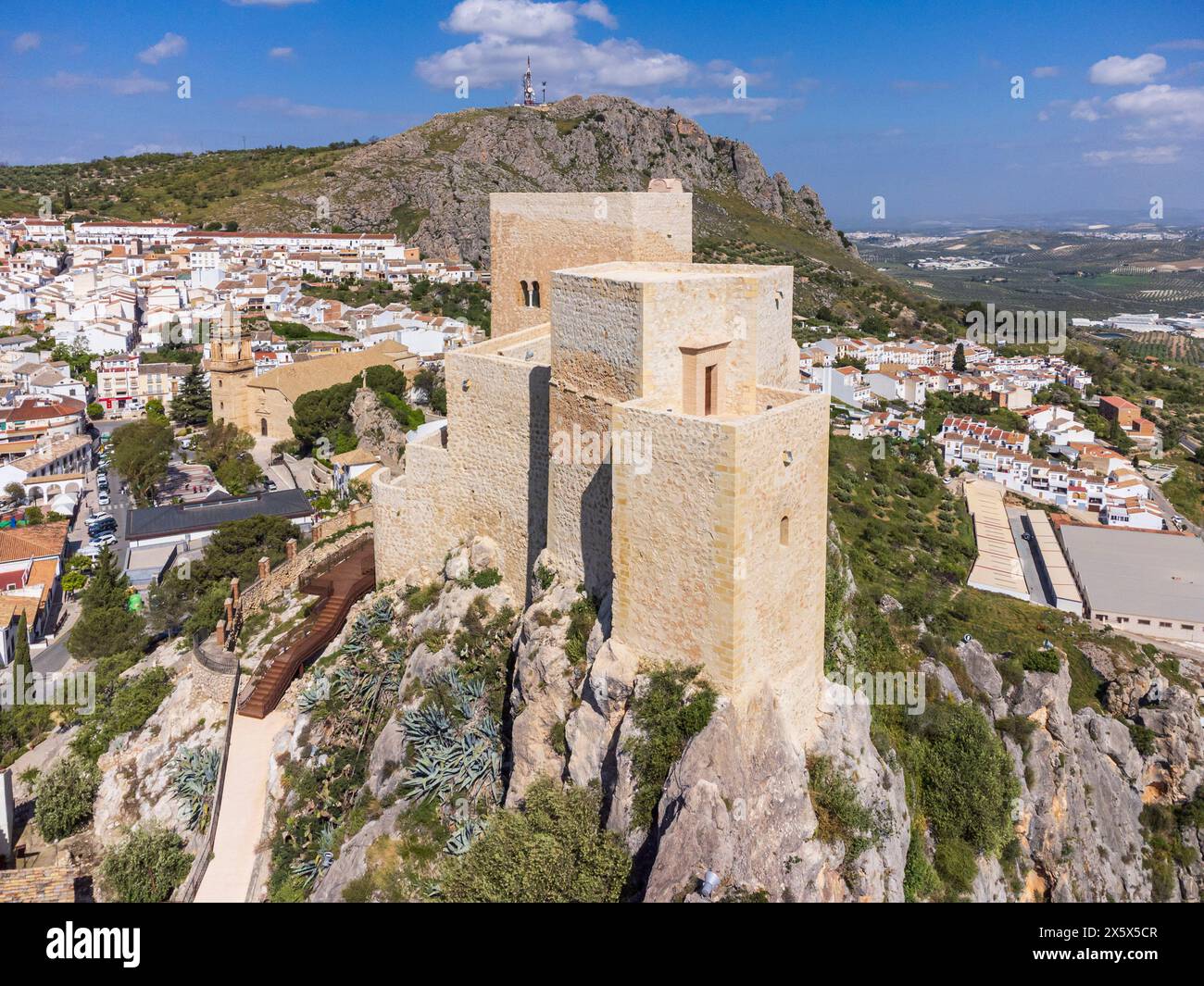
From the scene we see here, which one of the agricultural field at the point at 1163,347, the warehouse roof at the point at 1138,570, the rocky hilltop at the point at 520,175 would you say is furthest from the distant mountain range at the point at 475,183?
the warehouse roof at the point at 1138,570

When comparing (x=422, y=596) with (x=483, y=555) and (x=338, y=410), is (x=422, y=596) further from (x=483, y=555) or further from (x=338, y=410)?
(x=338, y=410)

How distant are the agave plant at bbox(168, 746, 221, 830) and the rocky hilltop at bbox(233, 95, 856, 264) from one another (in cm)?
7016

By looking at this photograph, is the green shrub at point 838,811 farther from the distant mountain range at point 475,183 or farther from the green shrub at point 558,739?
the distant mountain range at point 475,183

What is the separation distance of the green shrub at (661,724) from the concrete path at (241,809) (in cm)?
605

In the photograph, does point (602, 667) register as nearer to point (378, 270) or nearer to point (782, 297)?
point (782, 297)

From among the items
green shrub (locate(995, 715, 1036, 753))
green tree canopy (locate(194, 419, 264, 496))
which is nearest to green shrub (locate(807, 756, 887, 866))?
green shrub (locate(995, 715, 1036, 753))

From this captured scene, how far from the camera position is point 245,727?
1530 centimetres

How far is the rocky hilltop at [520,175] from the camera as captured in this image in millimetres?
85875

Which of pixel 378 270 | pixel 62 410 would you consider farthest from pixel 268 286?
pixel 62 410

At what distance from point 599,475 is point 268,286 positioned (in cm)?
5835

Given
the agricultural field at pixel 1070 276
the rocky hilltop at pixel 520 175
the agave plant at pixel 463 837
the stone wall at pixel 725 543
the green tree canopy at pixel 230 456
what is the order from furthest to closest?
the agricultural field at pixel 1070 276, the rocky hilltop at pixel 520 175, the green tree canopy at pixel 230 456, the agave plant at pixel 463 837, the stone wall at pixel 725 543

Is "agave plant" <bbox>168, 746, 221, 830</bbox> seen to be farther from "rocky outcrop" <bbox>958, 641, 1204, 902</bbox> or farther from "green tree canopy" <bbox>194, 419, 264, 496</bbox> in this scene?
"green tree canopy" <bbox>194, 419, 264, 496</bbox>

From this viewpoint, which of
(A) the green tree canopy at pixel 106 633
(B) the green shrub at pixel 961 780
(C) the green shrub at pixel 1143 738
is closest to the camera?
(B) the green shrub at pixel 961 780

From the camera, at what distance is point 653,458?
32.5 ft
